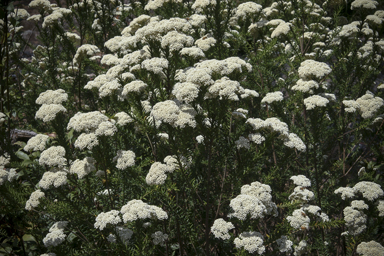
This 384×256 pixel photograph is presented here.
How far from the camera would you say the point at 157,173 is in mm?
2510

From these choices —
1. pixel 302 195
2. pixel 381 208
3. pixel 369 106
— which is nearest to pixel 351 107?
pixel 369 106

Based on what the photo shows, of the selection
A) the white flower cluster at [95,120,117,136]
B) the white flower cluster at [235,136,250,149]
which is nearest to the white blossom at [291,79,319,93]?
the white flower cluster at [235,136,250,149]

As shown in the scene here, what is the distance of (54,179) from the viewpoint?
2621 millimetres

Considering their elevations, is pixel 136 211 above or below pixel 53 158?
below

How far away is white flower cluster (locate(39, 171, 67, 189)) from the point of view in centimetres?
258

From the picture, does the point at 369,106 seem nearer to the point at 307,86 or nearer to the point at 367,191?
the point at 307,86

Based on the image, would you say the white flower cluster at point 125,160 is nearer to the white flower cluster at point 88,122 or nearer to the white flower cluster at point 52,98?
the white flower cluster at point 88,122

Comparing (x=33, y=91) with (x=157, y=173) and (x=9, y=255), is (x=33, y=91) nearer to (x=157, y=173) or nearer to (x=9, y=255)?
(x=9, y=255)

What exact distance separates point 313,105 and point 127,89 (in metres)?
2.27

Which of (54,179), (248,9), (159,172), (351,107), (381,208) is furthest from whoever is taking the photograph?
(248,9)

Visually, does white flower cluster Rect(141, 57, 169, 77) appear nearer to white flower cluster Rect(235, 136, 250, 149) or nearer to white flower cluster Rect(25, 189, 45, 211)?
white flower cluster Rect(235, 136, 250, 149)

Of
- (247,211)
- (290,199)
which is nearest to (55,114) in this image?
(247,211)

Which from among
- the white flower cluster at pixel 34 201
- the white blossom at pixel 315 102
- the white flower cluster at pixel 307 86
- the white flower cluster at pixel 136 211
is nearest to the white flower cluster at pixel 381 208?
the white blossom at pixel 315 102

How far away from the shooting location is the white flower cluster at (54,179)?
2577 mm
